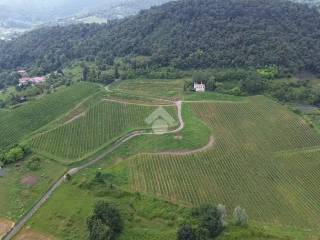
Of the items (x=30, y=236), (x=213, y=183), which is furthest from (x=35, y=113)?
(x=213, y=183)

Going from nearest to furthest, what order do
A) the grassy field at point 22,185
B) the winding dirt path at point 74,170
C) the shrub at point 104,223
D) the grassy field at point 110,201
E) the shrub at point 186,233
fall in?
the shrub at point 186,233, the shrub at point 104,223, the grassy field at point 110,201, the winding dirt path at point 74,170, the grassy field at point 22,185

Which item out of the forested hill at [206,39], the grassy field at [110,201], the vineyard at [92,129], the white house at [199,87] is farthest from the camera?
the forested hill at [206,39]

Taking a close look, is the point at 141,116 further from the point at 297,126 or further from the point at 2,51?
the point at 2,51

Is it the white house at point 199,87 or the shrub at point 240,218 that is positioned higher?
the white house at point 199,87

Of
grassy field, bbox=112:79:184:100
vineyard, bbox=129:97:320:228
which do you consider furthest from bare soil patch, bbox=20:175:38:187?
grassy field, bbox=112:79:184:100

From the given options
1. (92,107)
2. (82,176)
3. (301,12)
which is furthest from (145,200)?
(301,12)

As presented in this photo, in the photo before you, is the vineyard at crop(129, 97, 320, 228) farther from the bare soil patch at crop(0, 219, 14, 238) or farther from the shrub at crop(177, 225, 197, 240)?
the bare soil patch at crop(0, 219, 14, 238)

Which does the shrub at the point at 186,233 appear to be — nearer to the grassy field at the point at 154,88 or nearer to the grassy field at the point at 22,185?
the grassy field at the point at 22,185

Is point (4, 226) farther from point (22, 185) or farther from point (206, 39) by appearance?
point (206, 39)

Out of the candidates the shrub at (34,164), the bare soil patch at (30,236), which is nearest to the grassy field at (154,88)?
the shrub at (34,164)
